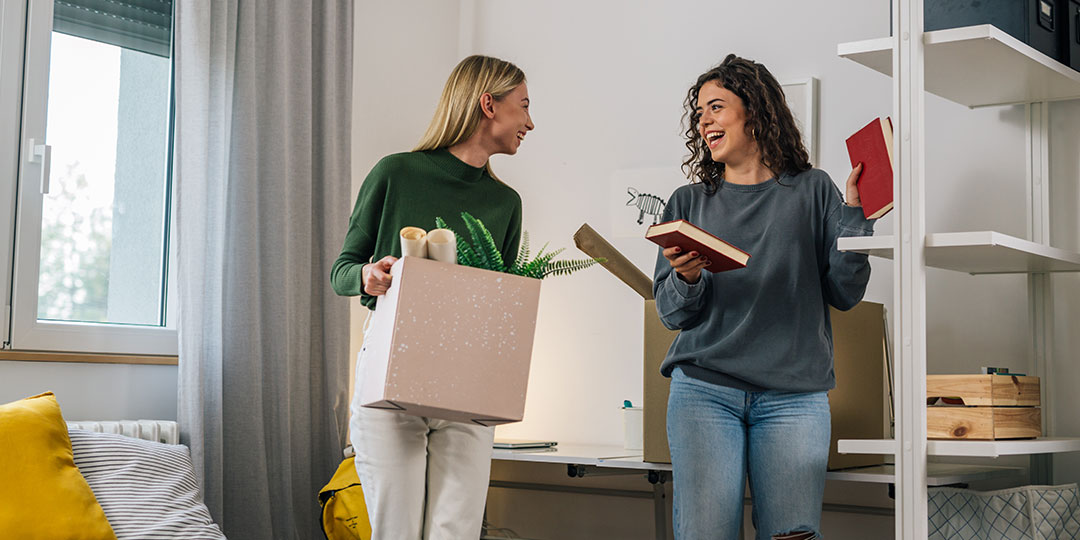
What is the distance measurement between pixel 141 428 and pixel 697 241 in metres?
1.42

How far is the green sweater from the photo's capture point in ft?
5.91

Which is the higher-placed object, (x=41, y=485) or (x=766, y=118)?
(x=766, y=118)

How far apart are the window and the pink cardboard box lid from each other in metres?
1.20

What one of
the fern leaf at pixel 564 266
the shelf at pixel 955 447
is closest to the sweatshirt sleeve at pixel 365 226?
the fern leaf at pixel 564 266

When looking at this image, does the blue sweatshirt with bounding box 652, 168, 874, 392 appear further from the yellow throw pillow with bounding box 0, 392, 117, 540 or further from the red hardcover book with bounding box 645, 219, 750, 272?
the yellow throw pillow with bounding box 0, 392, 117, 540

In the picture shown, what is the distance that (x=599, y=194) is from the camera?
10.7 ft

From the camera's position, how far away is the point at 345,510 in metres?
2.55

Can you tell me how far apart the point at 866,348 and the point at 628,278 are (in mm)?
→ 574

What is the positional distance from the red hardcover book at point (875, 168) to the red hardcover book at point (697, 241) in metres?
0.26

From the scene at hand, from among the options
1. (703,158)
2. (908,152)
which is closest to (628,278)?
(703,158)

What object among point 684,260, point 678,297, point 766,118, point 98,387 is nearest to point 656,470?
point 678,297

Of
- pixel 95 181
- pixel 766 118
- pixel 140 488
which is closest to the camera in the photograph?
pixel 766 118

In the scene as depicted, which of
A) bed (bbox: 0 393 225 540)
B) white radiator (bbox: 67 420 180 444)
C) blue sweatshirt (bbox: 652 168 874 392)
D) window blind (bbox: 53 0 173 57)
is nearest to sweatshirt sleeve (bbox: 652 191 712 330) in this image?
blue sweatshirt (bbox: 652 168 874 392)

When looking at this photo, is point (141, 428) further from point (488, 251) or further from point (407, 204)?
point (488, 251)
